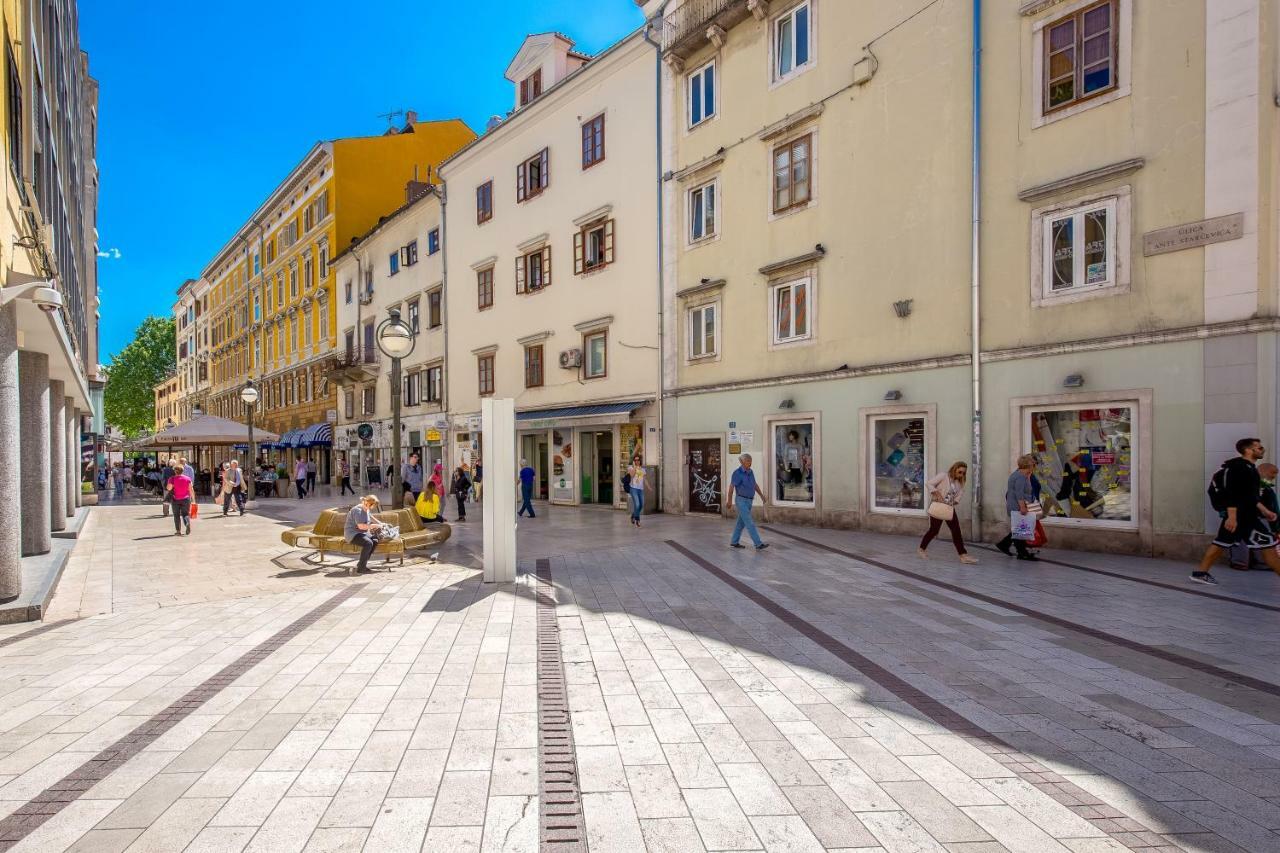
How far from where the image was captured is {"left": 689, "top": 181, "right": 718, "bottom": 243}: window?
1864 centimetres

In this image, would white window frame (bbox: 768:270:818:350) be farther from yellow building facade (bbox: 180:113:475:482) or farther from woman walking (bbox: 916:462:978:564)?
yellow building facade (bbox: 180:113:475:482)

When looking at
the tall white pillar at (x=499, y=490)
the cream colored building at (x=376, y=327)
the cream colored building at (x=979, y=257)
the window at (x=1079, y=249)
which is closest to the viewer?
the tall white pillar at (x=499, y=490)

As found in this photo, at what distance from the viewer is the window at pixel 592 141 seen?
2217cm

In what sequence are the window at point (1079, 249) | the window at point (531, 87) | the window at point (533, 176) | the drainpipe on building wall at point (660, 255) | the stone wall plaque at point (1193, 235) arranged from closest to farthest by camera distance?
the stone wall plaque at point (1193, 235) → the window at point (1079, 249) → the drainpipe on building wall at point (660, 255) → the window at point (533, 176) → the window at point (531, 87)

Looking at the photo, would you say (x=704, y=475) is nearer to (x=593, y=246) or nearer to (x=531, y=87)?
(x=593, y=246)

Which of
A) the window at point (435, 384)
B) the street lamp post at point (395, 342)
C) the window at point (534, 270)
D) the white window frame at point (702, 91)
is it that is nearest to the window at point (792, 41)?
the white window frame at point (702, 91)

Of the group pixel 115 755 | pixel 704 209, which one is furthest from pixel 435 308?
pixel 115 755

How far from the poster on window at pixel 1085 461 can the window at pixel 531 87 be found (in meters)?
20.4

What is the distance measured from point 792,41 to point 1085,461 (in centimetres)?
1122

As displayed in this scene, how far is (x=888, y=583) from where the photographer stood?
9117mm

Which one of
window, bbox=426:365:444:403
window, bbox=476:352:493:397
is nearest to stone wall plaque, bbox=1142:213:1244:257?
window, bbox=476:352:493:397

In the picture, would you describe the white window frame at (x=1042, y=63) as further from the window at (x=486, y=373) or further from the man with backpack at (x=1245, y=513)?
the window at (x=486, y=373)

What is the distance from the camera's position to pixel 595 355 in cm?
2253

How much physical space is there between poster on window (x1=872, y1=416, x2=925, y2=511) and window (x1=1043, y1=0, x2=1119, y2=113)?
5.98 m
